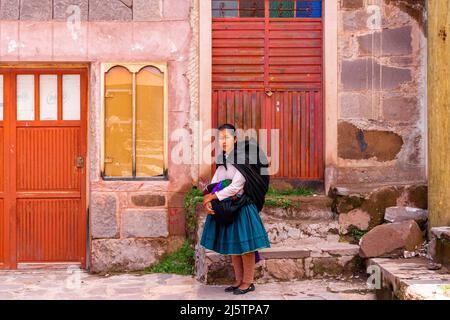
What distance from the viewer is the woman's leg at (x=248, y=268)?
556cm

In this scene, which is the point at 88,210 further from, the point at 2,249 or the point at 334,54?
the point at 334,54

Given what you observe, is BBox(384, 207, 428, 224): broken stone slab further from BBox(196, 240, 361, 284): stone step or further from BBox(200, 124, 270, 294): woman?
BBox(200, 124, 270, 294): woman

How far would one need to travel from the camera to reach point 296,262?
5.95 meters

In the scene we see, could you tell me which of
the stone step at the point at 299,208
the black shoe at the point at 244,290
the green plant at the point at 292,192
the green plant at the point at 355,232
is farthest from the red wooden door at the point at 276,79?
the black shoe at the point at 244,290

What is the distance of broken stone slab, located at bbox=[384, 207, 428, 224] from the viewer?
6270 mm

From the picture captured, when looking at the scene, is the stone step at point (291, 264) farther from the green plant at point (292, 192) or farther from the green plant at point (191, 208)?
the green plant at point (292, 192)

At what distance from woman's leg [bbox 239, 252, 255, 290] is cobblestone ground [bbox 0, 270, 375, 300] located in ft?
0.37

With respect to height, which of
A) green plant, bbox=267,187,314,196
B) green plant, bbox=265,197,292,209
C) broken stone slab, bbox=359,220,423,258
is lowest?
broken stone slab, bbox=359,220,423,258

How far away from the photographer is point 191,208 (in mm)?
6547

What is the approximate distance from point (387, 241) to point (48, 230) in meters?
3.66

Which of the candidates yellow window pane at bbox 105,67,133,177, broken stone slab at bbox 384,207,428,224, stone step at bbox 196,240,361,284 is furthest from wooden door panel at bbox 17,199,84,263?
broken stone slab at bbox 384,207,428,224

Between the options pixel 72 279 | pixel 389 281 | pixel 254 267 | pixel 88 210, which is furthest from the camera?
pixel 88 210
